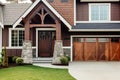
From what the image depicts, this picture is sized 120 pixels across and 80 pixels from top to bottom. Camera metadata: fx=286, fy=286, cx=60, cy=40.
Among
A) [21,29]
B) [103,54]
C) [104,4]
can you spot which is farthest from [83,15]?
[21,29]

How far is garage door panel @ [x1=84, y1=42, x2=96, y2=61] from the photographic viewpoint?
2673cm

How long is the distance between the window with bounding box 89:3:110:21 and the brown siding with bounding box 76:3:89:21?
387 millimetres

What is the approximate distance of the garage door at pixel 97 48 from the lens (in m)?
26.7

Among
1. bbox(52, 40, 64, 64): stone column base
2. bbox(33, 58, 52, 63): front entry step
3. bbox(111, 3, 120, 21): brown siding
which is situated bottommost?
bbox(33, 58, 52, 63): front entry step

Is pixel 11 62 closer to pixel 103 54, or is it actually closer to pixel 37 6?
pixel 37 6

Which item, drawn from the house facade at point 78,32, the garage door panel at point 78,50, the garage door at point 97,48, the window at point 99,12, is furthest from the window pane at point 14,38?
the window at point 99,12

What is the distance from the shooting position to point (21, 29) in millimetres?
27469

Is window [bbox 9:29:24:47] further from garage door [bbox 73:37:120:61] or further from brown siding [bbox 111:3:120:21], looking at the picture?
brown siding [bbox 111:3:120:21]

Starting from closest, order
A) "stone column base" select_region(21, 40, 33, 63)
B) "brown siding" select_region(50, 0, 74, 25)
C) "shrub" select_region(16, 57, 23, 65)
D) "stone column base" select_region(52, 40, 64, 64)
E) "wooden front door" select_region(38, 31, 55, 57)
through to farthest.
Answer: "shrub" select_region(16, 57, 23, 65) < "stone column base" select_region(52, 40, 64, 64) < "stone column base" select_region(21, 40, 33, 63) < "brown siding" select_region(50, 0, 74, 25) < "wooden front door" select_region(38, 31, 55, 57)

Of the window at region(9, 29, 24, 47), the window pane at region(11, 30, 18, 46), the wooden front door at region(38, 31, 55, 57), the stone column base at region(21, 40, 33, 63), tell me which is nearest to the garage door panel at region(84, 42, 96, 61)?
the wooden front door at region(38, 31, 55, 57)

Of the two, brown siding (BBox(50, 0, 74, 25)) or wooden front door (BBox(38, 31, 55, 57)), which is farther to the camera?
wooden front door (BBox(38, 31, 55, 57))

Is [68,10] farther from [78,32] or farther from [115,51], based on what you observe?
[115,51]

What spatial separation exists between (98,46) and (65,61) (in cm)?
512

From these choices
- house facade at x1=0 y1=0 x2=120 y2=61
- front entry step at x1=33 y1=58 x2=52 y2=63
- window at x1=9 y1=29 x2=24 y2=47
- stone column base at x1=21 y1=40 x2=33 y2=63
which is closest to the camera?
stone column base at x1=21 y1=40 x2=33 y2=63
